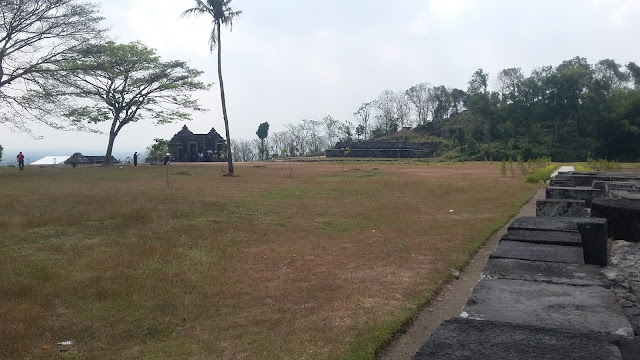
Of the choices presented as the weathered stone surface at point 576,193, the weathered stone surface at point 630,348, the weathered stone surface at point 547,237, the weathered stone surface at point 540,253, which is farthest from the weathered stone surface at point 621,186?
the weathered stone surface at point 630,348

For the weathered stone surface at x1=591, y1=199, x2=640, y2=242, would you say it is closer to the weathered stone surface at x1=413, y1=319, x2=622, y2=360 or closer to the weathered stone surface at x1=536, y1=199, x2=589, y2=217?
the weathered stone surface at x1=536, y1=199, x2=589, y2=217

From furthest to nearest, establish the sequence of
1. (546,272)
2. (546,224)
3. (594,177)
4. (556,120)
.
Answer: (556,120) → (594,177) → (546,224) → (546,272)

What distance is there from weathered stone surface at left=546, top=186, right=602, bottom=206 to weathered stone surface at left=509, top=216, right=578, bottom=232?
2.39 meters

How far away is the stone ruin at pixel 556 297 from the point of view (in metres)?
1.71

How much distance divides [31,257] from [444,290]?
4589 mm

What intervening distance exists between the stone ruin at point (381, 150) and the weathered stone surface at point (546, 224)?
152 ft

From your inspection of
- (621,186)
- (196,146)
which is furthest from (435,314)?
(196,146)

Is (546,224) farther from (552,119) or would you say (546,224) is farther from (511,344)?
(552,119)

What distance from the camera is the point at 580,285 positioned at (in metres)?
2.53

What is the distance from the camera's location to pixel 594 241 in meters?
3.55

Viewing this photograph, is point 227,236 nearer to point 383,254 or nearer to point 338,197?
point 383,254

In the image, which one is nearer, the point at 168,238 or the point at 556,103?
the point at 168,238

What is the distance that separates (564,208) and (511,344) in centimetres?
448

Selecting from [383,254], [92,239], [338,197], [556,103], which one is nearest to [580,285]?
[383,254]
